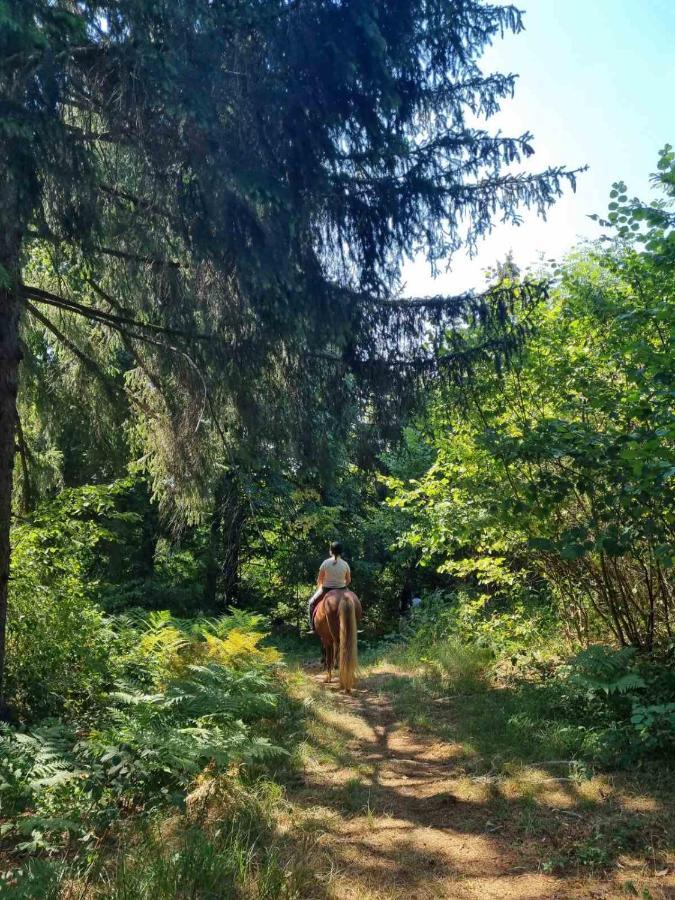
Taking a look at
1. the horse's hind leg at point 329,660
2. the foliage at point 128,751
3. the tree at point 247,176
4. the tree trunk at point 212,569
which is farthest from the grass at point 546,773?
the tree trunk at point 212,569

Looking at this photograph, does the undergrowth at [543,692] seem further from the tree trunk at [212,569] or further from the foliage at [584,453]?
the tree trunk at [212,569]

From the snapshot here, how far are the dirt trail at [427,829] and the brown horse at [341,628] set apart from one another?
2.10 m

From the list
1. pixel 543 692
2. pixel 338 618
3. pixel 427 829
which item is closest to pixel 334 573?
pixel 338 618

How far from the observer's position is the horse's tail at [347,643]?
856cm

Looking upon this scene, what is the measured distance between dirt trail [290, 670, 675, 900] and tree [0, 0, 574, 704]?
3040 mm

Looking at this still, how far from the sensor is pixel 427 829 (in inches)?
179

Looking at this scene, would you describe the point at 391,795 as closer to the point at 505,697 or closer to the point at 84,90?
the point at 505,697

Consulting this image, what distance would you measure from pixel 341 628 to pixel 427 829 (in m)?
4.05

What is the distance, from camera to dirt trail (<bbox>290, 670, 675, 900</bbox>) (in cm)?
368

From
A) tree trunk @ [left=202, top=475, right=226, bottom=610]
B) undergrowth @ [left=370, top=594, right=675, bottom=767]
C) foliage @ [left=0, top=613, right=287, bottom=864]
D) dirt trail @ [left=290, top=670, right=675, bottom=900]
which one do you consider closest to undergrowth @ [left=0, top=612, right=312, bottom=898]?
foliage @ [left=0, top=613, right=287, bottom=864]

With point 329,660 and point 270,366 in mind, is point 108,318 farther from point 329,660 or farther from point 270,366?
point 329,660

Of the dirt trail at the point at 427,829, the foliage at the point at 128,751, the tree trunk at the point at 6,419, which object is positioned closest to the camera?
the dirt trail at the point at 427,829

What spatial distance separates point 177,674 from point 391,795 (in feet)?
9.36

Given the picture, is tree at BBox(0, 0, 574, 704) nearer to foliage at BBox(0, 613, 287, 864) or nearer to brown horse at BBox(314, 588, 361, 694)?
foliage at BBox(0, 613, 287, 864)
